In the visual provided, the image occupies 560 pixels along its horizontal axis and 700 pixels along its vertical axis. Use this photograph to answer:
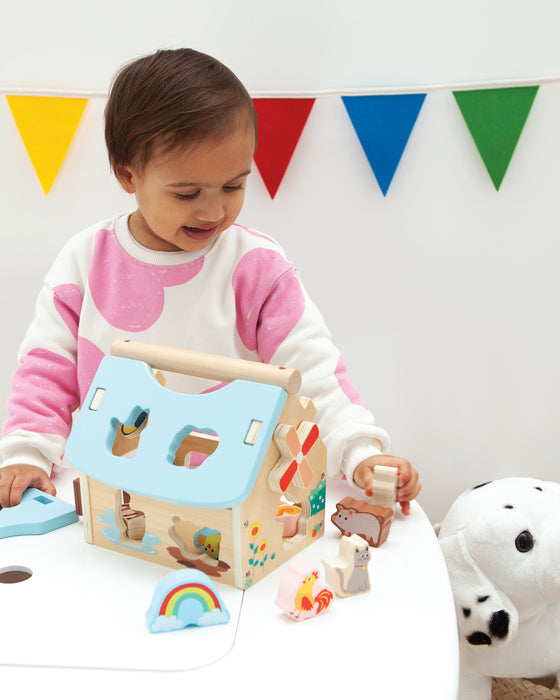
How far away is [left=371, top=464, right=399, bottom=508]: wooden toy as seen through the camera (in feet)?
2.28

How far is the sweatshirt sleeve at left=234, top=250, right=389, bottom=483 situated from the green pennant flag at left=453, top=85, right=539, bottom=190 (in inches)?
16.3

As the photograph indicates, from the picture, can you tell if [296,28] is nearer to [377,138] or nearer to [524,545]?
[377,138]

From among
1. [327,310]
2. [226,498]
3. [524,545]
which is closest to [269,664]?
[226,498]

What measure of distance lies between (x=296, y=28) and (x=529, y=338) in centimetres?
61

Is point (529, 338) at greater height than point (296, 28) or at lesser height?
lesser

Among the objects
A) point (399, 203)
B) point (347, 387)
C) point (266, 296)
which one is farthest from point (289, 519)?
point (399, 203)

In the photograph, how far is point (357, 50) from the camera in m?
1.10

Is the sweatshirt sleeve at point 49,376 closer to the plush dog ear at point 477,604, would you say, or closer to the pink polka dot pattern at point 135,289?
the pink polka dot pattern at point 135,289

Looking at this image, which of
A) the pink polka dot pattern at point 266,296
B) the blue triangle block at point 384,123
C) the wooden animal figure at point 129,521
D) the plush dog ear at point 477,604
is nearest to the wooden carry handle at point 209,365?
the wooden animal figure at point 129,521

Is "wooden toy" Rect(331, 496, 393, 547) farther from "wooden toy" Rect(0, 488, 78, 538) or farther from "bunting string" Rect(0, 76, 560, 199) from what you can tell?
"bunting string" Rect(0, 76, 560, 199)

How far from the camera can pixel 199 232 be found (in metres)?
0.85

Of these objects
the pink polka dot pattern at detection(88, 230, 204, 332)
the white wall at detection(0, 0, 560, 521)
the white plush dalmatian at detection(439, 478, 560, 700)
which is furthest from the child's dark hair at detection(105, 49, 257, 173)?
the white plush dalmatian at detection(439, 478, 560, 700)

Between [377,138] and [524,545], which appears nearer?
[524,545]

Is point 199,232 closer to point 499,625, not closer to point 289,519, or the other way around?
point 289,519
